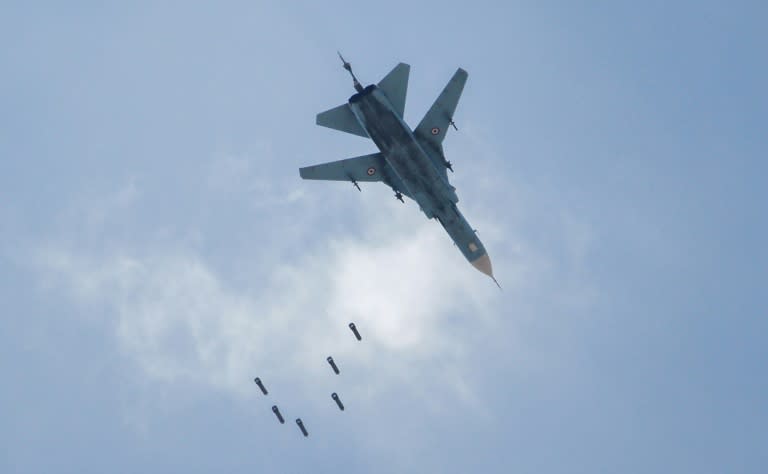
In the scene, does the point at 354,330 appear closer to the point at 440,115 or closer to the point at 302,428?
the point at 302,428

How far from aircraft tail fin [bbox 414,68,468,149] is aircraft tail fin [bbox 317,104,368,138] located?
417cm

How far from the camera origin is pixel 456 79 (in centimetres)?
6781

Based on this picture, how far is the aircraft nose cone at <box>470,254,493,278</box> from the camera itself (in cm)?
6938

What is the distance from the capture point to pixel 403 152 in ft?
217

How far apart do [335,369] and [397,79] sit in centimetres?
2135

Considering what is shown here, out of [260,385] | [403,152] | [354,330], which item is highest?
[403,152]

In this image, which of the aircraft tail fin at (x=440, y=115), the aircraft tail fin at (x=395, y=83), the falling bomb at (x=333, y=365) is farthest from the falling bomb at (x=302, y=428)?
the aircraft tail fin at (x=395, y=83)

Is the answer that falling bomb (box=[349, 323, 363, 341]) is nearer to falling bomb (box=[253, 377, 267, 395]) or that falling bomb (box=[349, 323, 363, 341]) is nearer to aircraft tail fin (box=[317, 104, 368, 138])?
falling bomb (box=[253, 377, 267, 395])

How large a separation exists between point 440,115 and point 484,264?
10857 mm

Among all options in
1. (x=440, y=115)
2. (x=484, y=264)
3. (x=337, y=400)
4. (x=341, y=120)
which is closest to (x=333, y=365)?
(x=337, y=400)

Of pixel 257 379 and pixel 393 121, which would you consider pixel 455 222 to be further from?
pixel 257 379

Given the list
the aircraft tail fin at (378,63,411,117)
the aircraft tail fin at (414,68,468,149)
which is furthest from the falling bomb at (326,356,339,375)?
the aircraft tail fin at (378,63,411,117)

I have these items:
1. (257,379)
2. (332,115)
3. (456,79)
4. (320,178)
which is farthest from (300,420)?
(456,79)

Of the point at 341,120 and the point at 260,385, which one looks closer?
the point at 341,120
